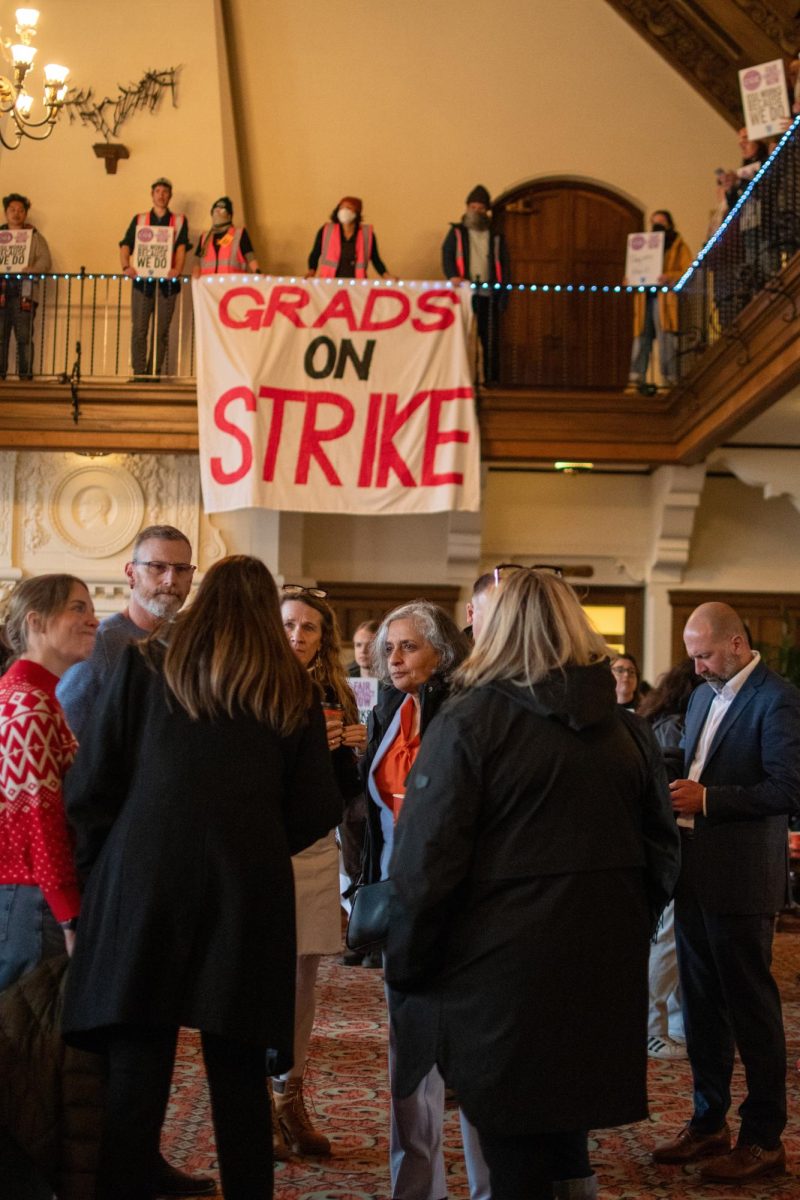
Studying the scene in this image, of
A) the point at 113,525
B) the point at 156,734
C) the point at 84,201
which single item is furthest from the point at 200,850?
the point at 84,201

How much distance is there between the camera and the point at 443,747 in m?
2.73

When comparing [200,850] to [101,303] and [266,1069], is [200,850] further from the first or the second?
[101,303]

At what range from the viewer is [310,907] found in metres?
3.99

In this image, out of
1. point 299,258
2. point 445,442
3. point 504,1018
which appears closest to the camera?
point 504,1018

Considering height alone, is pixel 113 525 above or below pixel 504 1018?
above

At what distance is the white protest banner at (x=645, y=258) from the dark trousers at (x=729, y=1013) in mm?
8872

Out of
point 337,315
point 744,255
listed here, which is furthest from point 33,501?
point 744,255

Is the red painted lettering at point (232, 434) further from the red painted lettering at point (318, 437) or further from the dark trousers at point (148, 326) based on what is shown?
the dark trousers at point (148, 326)

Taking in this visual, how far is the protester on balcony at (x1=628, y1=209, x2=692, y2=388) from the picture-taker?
38.7 ft

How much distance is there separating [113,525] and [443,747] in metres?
10.5

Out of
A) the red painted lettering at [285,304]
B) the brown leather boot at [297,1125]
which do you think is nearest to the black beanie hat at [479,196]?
the red painted lettering at [285,304]

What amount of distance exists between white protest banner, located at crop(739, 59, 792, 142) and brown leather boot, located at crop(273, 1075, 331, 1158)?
7.24 m

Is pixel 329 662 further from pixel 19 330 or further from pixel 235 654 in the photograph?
pixel 19 330

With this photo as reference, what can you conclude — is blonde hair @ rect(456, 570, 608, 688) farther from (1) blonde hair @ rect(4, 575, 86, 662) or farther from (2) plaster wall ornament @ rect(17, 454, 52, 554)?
(2) plaster wall ornament @ rect(17, 454, 52, 554)
